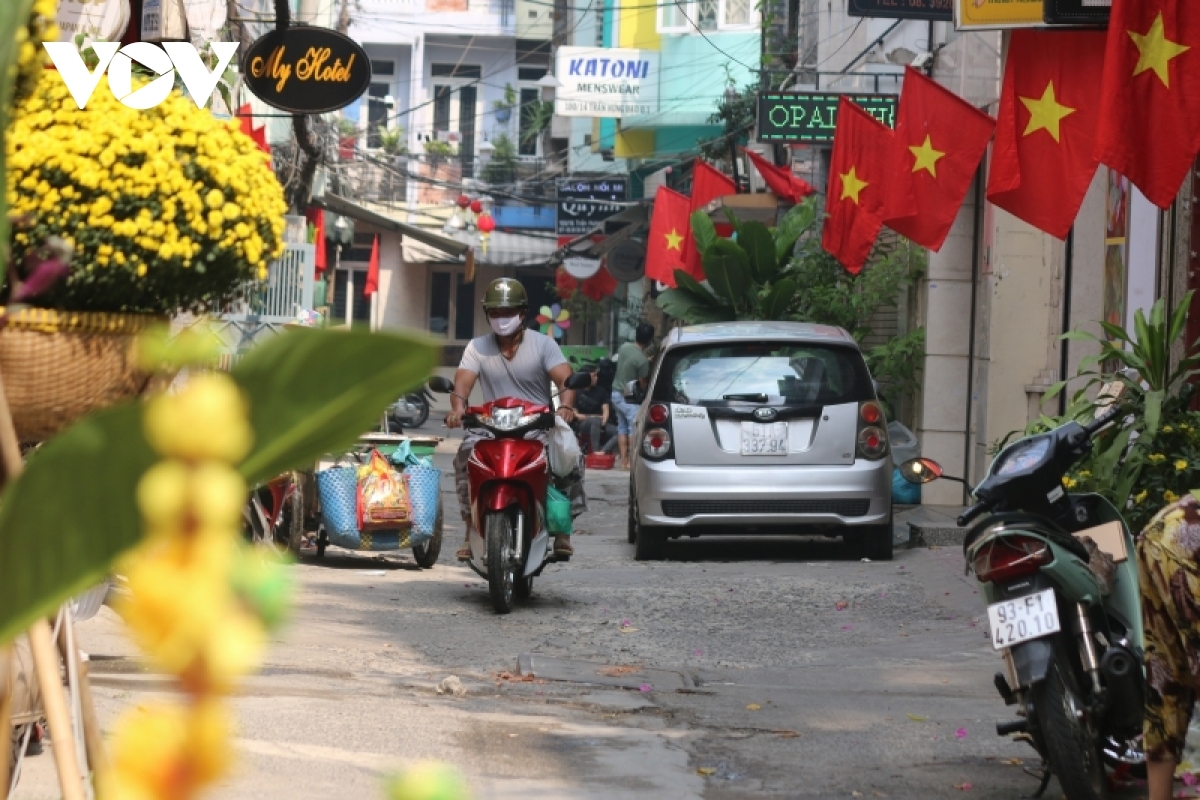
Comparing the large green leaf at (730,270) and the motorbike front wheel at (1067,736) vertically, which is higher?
the large green leaf at (730,270)

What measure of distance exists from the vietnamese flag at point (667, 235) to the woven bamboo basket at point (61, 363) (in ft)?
62.8

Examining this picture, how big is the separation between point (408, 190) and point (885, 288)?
31.8 m

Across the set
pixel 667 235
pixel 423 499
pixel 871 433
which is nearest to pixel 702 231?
pixel 667 235

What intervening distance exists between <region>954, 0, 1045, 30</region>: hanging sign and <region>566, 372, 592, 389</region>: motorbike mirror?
284cm

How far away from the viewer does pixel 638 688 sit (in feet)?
19.7

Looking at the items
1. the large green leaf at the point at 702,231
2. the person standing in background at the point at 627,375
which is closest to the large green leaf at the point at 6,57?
the large green leaf at the point at 702,231

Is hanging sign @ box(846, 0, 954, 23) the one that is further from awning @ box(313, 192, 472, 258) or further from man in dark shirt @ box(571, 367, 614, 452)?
awning @ box(313, 192, 472, 258)

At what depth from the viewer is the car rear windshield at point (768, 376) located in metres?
10.0

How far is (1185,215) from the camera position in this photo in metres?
7.62

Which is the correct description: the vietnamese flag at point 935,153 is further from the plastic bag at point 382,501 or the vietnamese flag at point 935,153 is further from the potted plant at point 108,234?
the potted plant at point 108,234

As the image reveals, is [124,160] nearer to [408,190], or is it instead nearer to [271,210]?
[271,210]

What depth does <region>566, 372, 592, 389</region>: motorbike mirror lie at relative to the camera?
25.5ft

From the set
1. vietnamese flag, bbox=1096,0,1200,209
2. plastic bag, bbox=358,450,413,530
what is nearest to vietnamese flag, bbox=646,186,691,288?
plastic bag, bbox=358,450,413,530

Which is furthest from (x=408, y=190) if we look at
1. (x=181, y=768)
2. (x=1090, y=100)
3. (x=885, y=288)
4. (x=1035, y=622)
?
(x=181, y=768)
